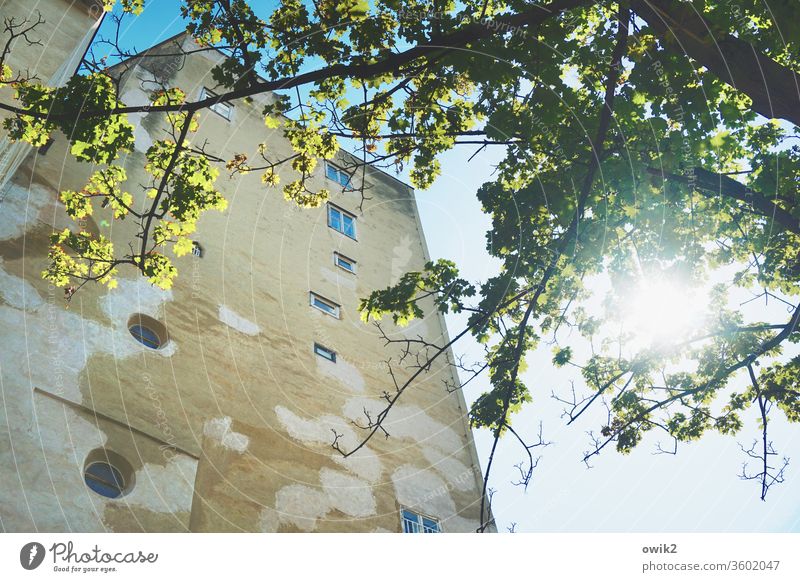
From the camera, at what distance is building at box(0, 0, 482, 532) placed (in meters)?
9.86

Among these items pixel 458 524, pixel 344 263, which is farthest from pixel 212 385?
pixel 344 263

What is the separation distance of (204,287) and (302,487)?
185 inches

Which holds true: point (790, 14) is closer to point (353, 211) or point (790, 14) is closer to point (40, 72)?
point (40, 72)

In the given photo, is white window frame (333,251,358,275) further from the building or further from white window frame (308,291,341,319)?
white window frame (308,291,341,319)

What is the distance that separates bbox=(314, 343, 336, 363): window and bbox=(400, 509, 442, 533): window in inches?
152

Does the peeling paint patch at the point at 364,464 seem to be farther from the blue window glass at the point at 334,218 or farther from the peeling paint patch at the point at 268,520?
the blue window glass at the point at 334,218

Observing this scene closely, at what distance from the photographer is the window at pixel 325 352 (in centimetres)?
1550

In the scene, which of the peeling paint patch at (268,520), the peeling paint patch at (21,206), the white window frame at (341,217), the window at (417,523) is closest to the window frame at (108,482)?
the peeling paint patch at (268,520)

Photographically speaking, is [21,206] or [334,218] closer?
[21,206]

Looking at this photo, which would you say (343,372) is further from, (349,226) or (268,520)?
(349,226)

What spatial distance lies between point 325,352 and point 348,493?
12.4 feet

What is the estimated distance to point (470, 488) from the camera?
603 inches

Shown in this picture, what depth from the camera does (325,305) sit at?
17.1 meters

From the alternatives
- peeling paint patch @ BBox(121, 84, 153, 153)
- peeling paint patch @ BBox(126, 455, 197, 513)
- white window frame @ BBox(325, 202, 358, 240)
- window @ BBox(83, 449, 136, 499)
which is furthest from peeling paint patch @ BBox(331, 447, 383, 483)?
peeling paint patch @ BBox(121, 84, 153, 153)
